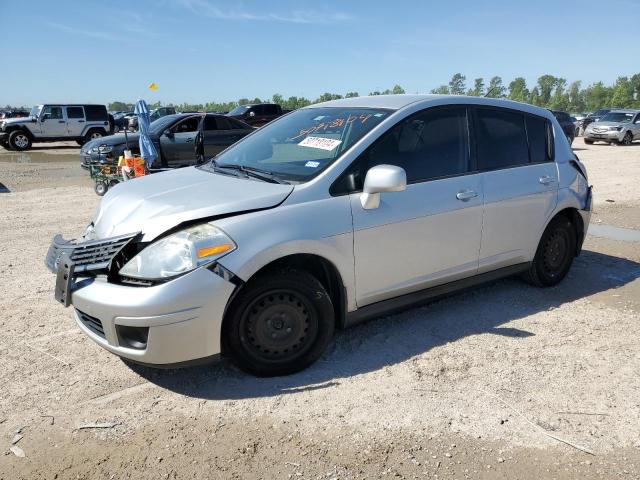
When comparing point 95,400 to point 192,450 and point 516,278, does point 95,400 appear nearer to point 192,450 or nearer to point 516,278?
point 192,450

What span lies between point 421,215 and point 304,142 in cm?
99

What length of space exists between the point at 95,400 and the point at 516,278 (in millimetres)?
3896

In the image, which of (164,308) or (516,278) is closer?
(164,308)

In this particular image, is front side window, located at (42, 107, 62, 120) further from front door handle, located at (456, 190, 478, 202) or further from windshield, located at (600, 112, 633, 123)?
windshield, located at (600, 112, 633, 123)

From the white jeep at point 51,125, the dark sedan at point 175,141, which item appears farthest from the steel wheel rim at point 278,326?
the white jeep at point 51,125

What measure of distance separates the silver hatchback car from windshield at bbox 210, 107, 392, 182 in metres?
0.02

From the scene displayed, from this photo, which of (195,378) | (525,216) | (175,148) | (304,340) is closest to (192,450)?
(195,378)

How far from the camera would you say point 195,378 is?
3.36 m

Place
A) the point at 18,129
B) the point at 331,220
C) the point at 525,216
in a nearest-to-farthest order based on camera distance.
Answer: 1. the point at 331,220
2. the point at 525,216
3. the point at 18,129

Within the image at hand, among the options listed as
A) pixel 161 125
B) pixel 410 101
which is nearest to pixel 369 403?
pixel 410 101

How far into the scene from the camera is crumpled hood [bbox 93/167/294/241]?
3074 millimetres

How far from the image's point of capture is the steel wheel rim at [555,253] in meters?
4.86

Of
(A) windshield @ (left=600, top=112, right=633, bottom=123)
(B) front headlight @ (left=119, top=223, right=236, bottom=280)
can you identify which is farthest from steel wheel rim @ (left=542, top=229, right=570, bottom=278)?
(A) windshield @ (left=600, top=112, right=633, bottom=123)

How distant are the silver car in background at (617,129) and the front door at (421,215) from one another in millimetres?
23706
